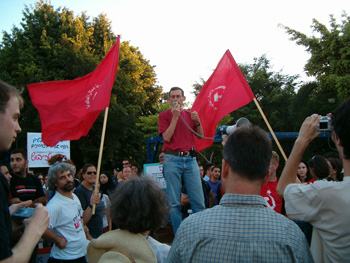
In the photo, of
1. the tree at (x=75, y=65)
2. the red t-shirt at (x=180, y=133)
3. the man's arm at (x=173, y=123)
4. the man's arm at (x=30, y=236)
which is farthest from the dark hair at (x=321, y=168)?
the tree at (x=75, y=65)

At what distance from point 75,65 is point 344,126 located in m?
21.8

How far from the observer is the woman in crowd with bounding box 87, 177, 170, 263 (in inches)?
83.1

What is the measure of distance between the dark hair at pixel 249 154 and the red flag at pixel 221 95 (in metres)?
3.78

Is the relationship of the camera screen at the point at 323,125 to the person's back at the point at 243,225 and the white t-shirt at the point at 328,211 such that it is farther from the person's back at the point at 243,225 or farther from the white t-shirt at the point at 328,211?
the person's back at the point at 243,225

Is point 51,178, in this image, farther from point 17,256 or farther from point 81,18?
point 81,18

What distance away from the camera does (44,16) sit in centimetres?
2322

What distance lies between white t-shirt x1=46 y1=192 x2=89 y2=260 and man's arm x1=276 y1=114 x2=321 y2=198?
2856mm

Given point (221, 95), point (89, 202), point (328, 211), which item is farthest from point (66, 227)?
point (221, 95)

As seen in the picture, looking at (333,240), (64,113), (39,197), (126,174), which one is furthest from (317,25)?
(333,240)

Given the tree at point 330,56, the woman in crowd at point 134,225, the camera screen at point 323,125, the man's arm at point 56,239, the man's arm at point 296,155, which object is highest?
the tree at point 330,56

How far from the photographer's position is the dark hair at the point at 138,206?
7.48 ft

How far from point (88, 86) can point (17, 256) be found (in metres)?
5.11

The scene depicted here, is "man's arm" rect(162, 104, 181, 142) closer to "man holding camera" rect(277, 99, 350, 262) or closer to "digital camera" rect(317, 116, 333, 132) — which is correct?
"digital camera" rect(317, 116, 333, 132)

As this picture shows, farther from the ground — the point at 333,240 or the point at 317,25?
the point at 317,25
